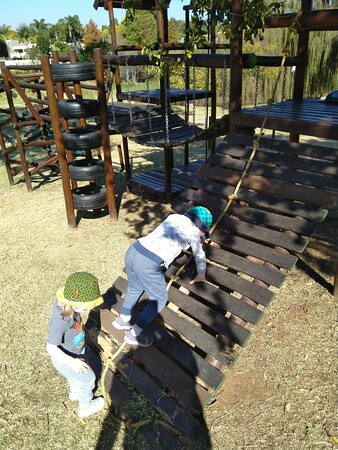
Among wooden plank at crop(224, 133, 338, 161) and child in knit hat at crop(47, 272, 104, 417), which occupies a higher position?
wooden plank at crop(224, 133, 338, 161)

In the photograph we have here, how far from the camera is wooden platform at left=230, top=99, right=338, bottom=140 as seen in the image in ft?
15.8

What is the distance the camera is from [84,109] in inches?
260

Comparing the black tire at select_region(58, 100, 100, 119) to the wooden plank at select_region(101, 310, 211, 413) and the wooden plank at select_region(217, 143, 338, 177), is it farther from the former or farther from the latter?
the wooden plank at select_region(101, 310, 211, 413)

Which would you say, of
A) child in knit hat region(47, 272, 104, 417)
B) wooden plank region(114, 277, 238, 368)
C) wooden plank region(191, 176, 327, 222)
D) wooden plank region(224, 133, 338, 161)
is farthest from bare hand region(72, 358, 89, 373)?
wooden plank region(224, 133, 338, 161)

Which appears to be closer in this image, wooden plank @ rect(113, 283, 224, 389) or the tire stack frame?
wooden plank @ rect(113, 283, 224, 389)

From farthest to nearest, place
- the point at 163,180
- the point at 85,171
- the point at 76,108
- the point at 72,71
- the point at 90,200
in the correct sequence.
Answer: the point at 163,180
the point at 90,200
the point at 85,171
the point at 76,108
the point at 72,71

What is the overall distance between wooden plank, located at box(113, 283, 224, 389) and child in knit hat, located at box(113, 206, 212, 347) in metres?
0.14

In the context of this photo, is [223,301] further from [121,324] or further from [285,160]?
[285,160]

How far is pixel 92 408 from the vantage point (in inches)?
139

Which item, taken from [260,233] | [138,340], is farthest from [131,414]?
[260,233]

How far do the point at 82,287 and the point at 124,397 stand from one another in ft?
4.40

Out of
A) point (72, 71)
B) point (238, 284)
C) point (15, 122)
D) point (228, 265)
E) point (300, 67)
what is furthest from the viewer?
point (15, 122)

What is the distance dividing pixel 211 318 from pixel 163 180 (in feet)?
18.0

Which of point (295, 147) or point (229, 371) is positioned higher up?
point (295, 147)
